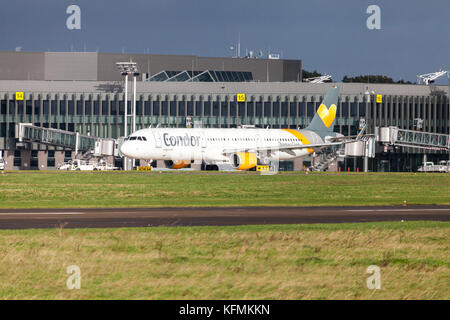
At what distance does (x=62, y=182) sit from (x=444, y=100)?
88069 millimetres

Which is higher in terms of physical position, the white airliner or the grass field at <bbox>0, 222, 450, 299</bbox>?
the white airliner

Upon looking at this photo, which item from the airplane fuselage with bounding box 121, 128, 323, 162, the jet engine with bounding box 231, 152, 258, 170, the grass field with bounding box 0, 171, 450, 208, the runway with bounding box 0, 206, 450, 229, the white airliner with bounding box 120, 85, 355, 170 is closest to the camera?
the runway with bounding box 0, 206, 450, 229

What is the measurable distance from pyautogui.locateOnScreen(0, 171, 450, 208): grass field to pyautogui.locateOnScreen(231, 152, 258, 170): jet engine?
1434cm

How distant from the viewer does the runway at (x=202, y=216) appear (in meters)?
33.0

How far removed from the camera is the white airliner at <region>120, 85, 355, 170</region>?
84875mm

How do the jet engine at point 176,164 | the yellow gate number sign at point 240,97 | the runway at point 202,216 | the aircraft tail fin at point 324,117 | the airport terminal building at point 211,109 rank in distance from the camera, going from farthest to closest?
the yellow gate number sign at point 240,97
the airport terminal building at point 211,109
the aircraft tail fin at point 324,117
the jet engine at point 176,164
the runway at point 202,216

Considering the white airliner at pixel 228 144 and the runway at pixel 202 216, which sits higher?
the white airliner at pixel 228 144

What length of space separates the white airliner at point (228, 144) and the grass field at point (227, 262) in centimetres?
5486

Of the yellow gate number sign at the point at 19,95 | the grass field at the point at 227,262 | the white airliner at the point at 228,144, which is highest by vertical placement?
the yellow gate number sign at the point at 19,95

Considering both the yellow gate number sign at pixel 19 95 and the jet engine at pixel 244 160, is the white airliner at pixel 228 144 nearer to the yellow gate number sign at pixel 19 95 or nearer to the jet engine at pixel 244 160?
the jet engine at pixel 244 160

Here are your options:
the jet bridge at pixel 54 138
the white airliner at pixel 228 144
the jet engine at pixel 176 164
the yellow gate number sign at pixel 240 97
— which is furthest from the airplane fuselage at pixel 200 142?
the yellow gate number sign at pixel 240 97

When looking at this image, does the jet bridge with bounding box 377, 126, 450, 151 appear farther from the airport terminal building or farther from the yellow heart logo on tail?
the yellow heart logo on tail

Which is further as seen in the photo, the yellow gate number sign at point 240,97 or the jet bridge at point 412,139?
the yellow gate number sign at point 240,97

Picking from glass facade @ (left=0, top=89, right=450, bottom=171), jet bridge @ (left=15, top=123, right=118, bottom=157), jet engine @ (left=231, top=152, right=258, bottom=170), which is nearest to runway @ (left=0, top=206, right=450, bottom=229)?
jet engine @ (left=231, top=152, right=258, bottom=170)
